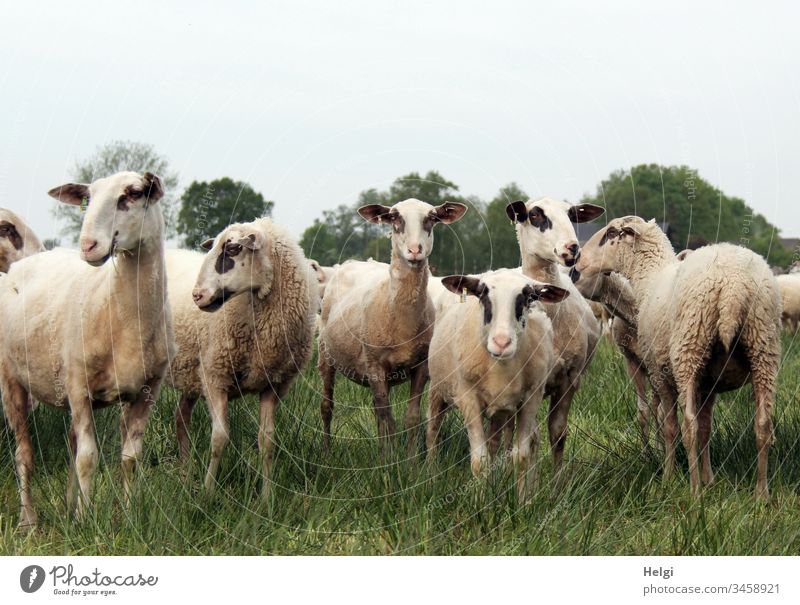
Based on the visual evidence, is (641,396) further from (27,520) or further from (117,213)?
(27,520)

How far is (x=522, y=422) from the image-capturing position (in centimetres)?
711

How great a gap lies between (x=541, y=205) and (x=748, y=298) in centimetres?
172

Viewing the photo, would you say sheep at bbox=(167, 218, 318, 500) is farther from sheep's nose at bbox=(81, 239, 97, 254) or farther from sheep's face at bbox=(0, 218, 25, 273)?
sheep's face at bbox=(0, 218, 25, 273)

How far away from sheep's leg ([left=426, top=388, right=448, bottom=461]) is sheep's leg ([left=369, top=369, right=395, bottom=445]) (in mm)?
448

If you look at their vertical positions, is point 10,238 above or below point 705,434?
above

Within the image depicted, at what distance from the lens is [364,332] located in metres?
8.77

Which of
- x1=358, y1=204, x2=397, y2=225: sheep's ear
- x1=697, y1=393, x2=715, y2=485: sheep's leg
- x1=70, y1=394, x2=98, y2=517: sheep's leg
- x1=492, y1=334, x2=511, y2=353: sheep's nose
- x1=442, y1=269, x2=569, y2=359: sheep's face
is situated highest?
x1=358, y1=204, x2=397, y2=225: sheep's ear

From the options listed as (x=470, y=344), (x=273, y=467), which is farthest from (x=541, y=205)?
(x=273, y=467)

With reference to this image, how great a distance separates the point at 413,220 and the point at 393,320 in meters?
1.04

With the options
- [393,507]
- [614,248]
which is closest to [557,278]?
[614,248]

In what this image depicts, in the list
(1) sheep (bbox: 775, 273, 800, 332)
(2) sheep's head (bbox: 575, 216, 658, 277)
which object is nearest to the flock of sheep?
(2) sheep's head (bbox: 575, 216, 658, 277)

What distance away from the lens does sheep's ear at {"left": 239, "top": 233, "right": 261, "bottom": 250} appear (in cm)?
757

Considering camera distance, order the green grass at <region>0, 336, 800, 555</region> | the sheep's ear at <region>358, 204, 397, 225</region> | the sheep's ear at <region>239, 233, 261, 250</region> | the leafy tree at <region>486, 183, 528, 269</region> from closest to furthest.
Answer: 1. the green grass at <region>0, 336, 800, 555</region>
2. the sheep's ear at <region>239, 233, 261, 250</region>
3. the sheep's ear at <region>358, 204, 397, 225</region>
4. the leafy tree at <region>486, 183, 528, 269</region>

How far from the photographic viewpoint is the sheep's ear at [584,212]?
817cm
